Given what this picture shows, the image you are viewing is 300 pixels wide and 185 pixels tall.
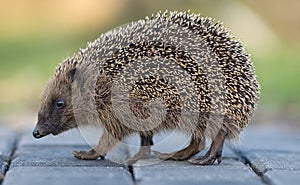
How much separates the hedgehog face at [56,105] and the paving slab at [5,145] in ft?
1.19

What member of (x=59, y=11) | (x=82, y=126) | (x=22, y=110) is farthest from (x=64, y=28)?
(x=82, y=126)

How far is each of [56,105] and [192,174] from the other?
1.37 meters

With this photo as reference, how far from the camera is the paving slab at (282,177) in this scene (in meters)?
4.76

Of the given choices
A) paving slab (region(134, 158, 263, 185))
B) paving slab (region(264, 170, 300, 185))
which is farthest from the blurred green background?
paving slab (region(264, 170, 300, 185))

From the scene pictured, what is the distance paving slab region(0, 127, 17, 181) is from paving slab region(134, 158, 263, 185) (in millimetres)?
1034

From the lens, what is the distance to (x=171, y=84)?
5.33m

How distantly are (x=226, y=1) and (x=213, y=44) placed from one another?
1331 centimetres

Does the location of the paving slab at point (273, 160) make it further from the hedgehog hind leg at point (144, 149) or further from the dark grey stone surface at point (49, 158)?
the dark grey stone surface at point (49, 158)

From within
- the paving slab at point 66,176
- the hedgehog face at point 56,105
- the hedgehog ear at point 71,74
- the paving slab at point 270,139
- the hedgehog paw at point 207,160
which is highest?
the hedgehog ear at point 71,74

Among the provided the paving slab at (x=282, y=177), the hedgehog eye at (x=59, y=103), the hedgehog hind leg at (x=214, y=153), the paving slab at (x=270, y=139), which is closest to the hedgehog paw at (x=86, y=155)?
the hedgehog eye at (x=59, y=103)

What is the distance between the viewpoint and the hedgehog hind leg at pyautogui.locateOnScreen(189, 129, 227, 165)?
5.49 meters

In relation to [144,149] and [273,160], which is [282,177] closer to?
[273,160]

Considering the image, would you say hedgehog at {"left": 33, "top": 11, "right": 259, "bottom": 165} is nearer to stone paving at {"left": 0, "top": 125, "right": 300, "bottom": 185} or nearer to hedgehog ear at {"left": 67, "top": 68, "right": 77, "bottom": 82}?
hedgehog ear at {"left": 67, "top": 68, "right": 77, "bottom": 82}

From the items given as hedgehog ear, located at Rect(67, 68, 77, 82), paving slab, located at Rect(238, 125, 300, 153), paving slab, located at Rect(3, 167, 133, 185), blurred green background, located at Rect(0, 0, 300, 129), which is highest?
blurred green background, located at Rect(0, 0, 300, 129)
